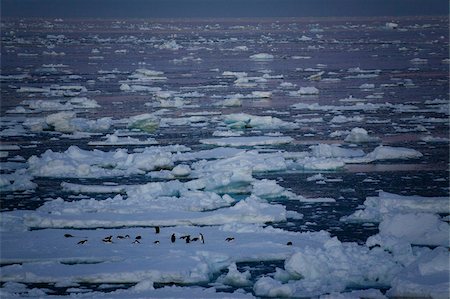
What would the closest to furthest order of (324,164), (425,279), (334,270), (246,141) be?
1. (425,279)
2. (334,270)
3. (324,164)
4. (246,141)

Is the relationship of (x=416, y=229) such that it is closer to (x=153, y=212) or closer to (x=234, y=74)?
(x=153, y=212)

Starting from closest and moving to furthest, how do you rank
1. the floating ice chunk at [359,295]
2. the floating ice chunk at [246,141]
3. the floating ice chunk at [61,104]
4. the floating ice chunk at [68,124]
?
the floating ice chunk at [359,295] → the floating ice chunk at [246,141] → the floating ice chunk at [68,124] → the floating ice chunk at [61,104]

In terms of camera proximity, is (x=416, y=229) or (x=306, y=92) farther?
(x=306, y=92)

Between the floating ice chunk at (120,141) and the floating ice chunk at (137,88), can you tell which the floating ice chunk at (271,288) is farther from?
the floating ice chunk at (137,88)

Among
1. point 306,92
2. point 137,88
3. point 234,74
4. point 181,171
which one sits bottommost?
point 234,74

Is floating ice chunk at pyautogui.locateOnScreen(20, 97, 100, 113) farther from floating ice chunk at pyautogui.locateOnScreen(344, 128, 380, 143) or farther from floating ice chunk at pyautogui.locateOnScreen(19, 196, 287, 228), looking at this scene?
floating ice chunk at pyautogui.locateOnScreen(19, 196, 287, 228)

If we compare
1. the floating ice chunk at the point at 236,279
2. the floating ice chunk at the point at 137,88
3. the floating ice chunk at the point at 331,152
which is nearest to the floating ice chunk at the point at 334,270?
the floating ice chunk at the point at 236,279

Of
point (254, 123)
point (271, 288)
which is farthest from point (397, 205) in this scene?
point (254, 123)
